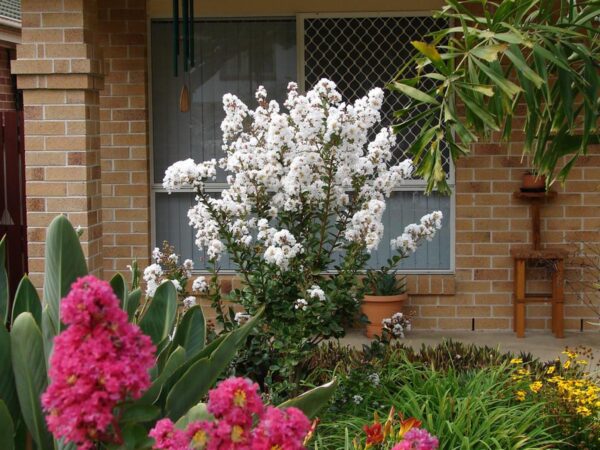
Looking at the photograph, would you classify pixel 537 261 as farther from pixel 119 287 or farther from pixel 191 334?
pixel 119 287

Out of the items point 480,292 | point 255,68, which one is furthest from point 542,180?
point 255,68

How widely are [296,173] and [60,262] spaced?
85.3 inches

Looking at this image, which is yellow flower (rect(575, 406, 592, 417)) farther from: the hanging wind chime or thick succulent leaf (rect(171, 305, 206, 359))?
the hanging wind chime

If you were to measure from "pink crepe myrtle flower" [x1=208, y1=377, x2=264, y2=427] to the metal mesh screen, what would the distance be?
23.7 feet

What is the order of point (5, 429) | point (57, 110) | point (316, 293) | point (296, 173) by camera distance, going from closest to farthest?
point (5, 429) < point (316, 293) < point (296, 173) < point (57, 110)

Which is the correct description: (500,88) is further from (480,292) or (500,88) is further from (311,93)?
(480,292)

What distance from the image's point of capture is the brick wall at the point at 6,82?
51.2 feet

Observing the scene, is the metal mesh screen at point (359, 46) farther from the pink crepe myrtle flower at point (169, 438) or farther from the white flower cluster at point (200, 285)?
the pink crepe myrtle flower at point (169, 438)

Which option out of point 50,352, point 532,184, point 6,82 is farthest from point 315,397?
point 6,82

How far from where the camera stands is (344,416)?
18.5 feet

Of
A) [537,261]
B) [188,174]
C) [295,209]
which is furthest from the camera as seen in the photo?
[537,261]

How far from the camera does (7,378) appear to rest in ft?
12.0

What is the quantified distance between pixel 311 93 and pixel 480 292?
423 cm

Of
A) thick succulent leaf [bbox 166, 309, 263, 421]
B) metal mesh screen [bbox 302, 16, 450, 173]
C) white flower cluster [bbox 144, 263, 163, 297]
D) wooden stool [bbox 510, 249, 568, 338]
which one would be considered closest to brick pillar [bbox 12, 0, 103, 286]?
white flower cluster [bbox 144, 263, 163, 297]
